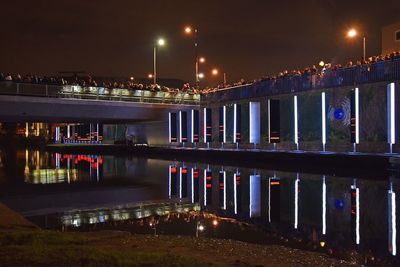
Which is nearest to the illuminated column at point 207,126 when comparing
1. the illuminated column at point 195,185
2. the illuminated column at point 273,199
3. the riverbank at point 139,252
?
the illuminated column at point 195,185

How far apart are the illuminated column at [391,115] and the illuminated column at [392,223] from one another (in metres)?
11.7

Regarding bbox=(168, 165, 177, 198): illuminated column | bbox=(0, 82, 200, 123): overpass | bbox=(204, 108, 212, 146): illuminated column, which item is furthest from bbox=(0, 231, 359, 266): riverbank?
bbox=(204, 108, 212, 146): illuminated column

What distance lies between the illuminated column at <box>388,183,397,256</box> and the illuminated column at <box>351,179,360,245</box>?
0.70 metres

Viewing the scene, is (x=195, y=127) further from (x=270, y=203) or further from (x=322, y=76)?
(x=270, y=203)

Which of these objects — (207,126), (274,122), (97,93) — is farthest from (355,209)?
(97,93)

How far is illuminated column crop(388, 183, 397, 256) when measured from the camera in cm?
1085

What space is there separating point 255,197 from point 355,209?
417 centimetres

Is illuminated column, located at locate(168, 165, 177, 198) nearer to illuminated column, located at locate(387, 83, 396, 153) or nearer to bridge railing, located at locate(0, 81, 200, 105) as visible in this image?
illuminated column, located at locate(387, 83, 396, 153)

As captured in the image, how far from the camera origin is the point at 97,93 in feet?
159

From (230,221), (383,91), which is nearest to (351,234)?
(230,221)

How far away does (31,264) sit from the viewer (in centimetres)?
754

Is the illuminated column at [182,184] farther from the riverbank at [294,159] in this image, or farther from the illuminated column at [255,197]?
the riverbank at [294,159]

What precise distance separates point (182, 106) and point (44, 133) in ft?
266

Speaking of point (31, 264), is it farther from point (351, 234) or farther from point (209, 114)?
point (209, 114)
